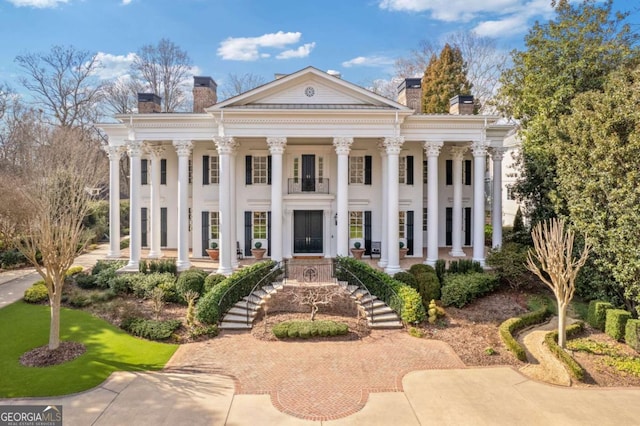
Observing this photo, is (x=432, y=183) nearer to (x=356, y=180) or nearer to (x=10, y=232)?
(x=356, y=180)

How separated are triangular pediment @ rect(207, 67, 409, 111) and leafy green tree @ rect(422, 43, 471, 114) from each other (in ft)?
59.6

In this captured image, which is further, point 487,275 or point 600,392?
point 487,275

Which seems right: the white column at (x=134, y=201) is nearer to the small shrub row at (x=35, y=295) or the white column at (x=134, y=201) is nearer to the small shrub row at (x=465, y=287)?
the small shrub row at (x=35, y=295)

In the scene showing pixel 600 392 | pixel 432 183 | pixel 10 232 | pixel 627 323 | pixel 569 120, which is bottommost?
pixel 600 392

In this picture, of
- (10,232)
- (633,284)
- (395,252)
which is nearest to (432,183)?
(395,252)

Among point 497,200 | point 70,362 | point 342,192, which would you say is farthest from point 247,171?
point 497,200

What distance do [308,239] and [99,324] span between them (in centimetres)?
1153

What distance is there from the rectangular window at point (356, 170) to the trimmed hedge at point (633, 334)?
46.0ft

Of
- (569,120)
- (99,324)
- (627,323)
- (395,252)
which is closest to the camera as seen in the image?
(627,323)

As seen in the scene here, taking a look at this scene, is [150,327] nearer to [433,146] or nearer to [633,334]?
[433,146]

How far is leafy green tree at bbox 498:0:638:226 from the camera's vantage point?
1722 centimetres

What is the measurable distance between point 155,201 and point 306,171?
875 cm

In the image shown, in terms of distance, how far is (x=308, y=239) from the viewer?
2239 cm

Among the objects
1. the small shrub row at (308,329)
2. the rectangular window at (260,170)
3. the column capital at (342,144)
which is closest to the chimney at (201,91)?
the rectangular window at (260,170)
